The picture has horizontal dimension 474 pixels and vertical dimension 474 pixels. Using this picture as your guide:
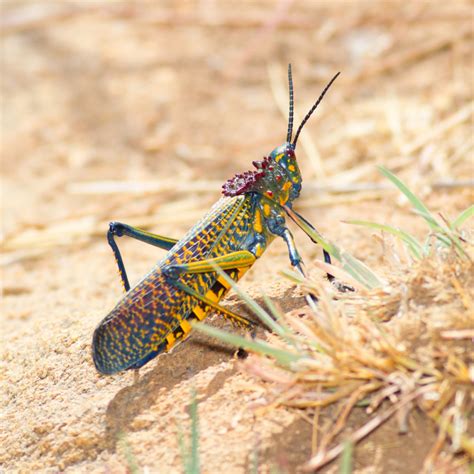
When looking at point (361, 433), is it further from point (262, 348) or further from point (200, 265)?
point (200, 265)

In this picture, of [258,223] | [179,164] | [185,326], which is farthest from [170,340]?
[179,164]

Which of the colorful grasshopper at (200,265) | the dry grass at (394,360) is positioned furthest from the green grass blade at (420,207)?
the colorful grasshopper at (200,265)

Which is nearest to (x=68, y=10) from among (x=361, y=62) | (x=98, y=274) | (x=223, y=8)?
(x=223, y=8)

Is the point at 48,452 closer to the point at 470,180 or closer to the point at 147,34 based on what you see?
the point at 470,180

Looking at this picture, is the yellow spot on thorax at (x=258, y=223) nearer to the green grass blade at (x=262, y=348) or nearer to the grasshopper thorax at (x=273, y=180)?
the grasshopper thorax at (x=273, y=180)

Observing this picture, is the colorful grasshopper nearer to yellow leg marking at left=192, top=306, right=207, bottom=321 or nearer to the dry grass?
yellow leg marking at left=192, top=306, right=207, bottom=321

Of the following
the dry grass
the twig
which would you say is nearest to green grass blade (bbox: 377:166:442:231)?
the dry grass
